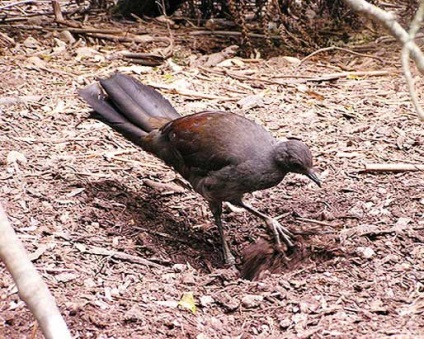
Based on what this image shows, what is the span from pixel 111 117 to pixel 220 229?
1169 millimetres

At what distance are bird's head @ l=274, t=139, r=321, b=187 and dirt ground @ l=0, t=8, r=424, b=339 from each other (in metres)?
0.48

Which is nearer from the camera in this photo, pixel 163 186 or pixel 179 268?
pixel 179 268

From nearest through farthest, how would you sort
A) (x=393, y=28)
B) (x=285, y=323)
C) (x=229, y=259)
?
1. (x=393, y=28)
2. (x=285, y=323)
3. (x=229, y=259)

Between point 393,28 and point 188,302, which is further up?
point 393,28

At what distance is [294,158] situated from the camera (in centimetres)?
452

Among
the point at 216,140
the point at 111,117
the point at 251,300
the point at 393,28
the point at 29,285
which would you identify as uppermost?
the point at 393,28

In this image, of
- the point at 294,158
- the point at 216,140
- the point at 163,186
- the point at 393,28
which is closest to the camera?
the point at 393,28

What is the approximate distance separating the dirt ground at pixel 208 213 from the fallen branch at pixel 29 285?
1.75 m

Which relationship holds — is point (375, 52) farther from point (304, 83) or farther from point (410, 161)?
point (410, 161)

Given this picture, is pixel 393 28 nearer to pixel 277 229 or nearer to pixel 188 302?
pixel 188 302

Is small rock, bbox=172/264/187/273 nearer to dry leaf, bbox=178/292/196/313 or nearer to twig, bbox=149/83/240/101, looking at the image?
dry leaf, bbox=178/292/196/313

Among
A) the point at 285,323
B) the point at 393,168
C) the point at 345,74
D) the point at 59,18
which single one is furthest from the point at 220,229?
the point at 59,18

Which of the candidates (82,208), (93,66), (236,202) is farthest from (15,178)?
(93,66)

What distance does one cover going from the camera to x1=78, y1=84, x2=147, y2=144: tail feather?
211 inches
